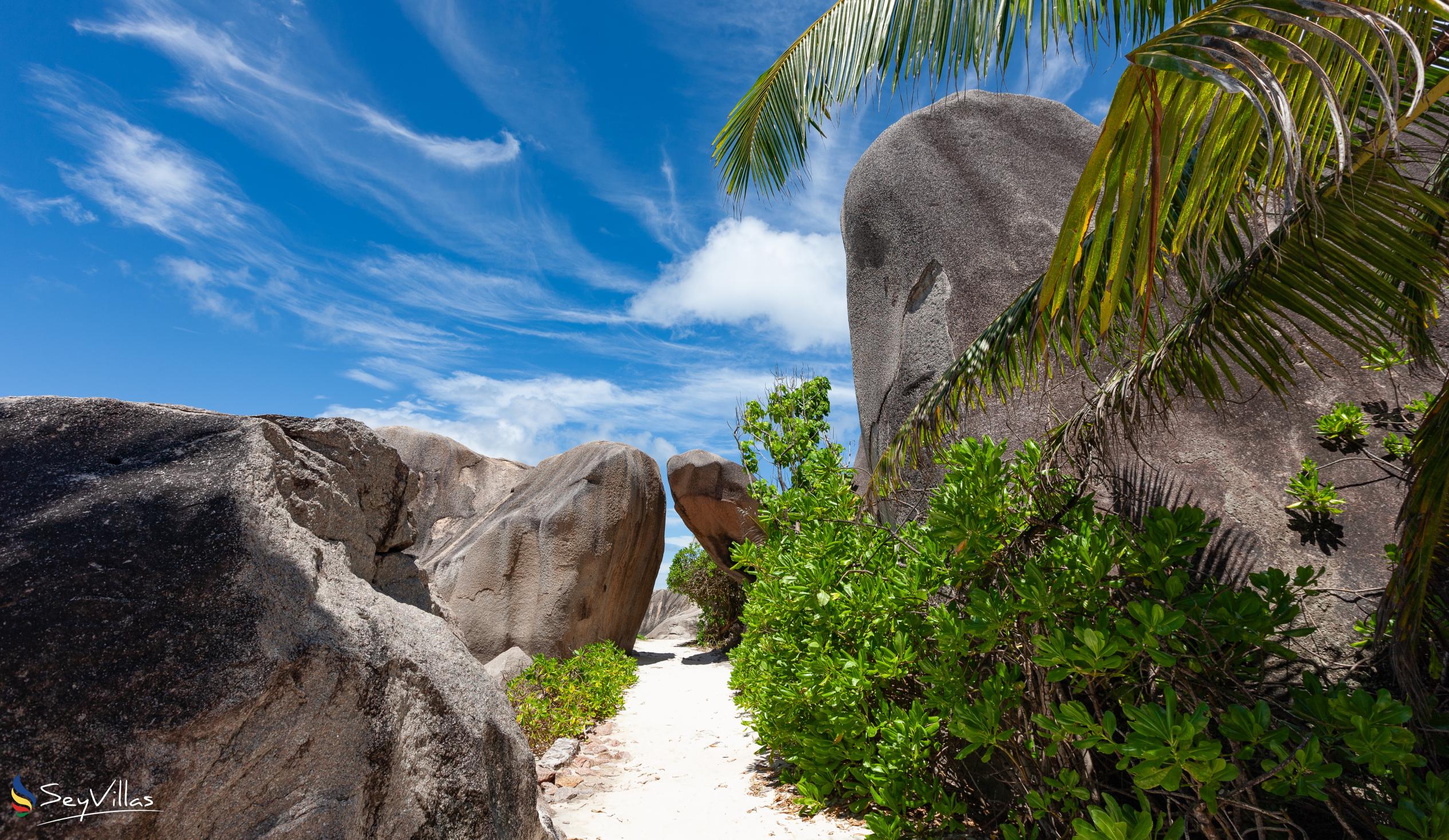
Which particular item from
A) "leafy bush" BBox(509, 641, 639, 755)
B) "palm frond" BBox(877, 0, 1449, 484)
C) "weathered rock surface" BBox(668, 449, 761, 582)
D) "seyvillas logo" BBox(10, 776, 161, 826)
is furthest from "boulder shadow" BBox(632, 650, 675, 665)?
"seyvillas logo" BBox(10, 776, 161, 826)

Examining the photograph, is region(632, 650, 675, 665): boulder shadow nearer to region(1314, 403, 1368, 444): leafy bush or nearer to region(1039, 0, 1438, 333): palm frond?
region(1314, 403, 1368, 444): leafy bush

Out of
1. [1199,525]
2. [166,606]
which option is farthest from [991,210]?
[166,606]

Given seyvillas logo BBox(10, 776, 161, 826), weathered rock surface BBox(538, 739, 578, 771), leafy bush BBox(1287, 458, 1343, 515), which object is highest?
leafy bush BBox(1287, 458, 1343, 515)

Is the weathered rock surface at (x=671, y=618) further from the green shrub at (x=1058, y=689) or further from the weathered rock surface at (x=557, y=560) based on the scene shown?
the green shrub at (x=1058, y=689)

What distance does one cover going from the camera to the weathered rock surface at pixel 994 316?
3.99 metres

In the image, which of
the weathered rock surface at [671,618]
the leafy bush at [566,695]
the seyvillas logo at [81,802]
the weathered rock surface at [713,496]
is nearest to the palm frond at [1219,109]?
→ the seyvillas logo at [81,802]

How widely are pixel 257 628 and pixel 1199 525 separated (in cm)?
337

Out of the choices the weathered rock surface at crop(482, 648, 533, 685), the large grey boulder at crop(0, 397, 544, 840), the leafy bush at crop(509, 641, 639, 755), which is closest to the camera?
the large grey boulder at crop(0, 397, 544, 840)

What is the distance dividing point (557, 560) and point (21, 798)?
832 centimetres

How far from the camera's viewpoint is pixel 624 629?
11461 millimetres

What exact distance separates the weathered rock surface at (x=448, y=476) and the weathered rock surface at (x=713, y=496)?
5150mm

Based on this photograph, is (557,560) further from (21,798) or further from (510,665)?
A: (21,798)

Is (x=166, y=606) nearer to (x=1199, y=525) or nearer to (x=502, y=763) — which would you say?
(x=502, y=763)

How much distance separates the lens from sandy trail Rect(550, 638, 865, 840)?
3973 mm
